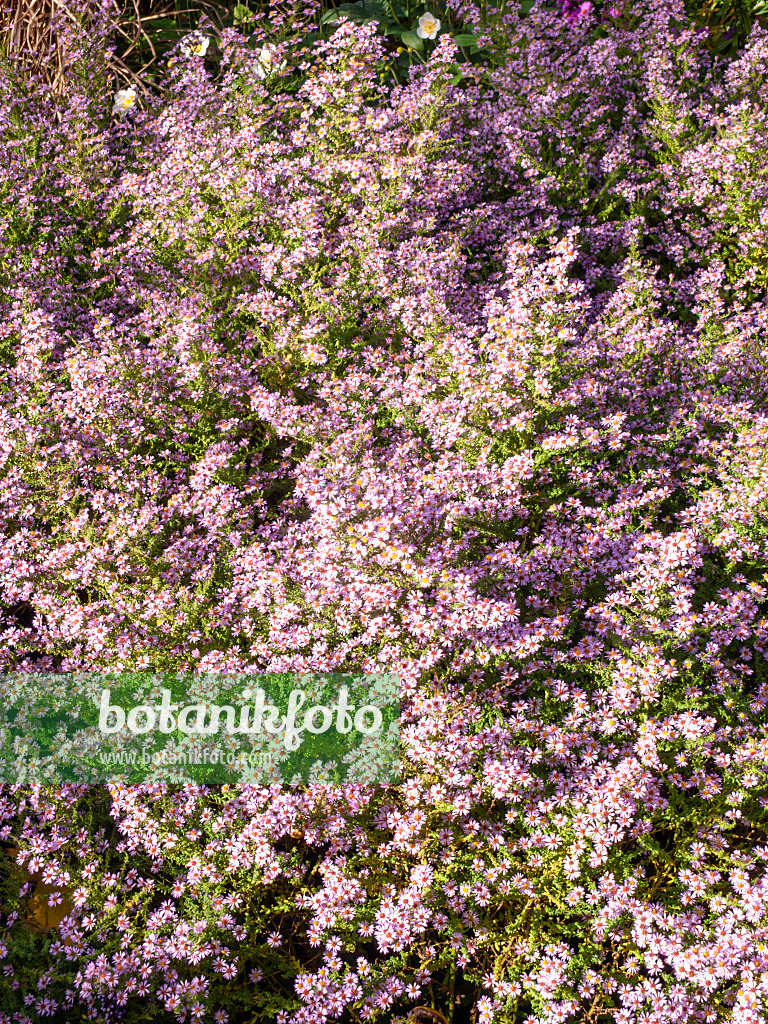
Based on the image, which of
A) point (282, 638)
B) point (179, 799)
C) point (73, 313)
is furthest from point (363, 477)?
point (73, 313)

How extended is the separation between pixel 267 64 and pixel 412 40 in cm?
159

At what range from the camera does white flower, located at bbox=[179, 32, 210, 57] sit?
6.98m

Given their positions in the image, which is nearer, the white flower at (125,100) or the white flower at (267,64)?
the white flower at (267,64)

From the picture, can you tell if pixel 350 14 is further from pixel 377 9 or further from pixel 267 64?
pixel 267 64

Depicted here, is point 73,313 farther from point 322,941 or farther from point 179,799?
point 322,941

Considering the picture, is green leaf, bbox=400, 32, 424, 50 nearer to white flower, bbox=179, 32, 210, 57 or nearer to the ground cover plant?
the ground cover plant

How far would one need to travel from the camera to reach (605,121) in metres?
6.16

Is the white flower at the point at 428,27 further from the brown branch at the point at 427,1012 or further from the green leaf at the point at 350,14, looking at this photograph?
the brown branch at the point at 427,1012

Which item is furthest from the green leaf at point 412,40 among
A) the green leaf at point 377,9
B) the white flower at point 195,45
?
the white flower at point 195,45
